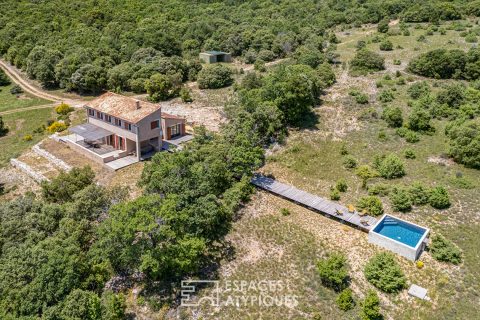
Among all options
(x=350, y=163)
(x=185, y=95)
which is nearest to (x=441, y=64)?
(x=350, y=163)

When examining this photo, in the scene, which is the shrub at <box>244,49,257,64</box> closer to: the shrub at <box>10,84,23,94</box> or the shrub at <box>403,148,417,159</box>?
the shrub at <box>403,148,417,159</box>

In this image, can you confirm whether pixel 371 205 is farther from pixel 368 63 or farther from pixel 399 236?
pixel 368 63

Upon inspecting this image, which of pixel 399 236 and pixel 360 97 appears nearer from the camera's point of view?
pixel 399 236

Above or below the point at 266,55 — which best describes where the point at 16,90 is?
below

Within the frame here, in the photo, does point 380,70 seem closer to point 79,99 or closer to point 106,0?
point 79,99

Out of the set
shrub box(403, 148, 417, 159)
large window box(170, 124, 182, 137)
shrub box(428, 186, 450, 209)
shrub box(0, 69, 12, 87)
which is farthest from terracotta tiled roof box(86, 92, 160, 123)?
shrub box(0, 69, 12, 87)
